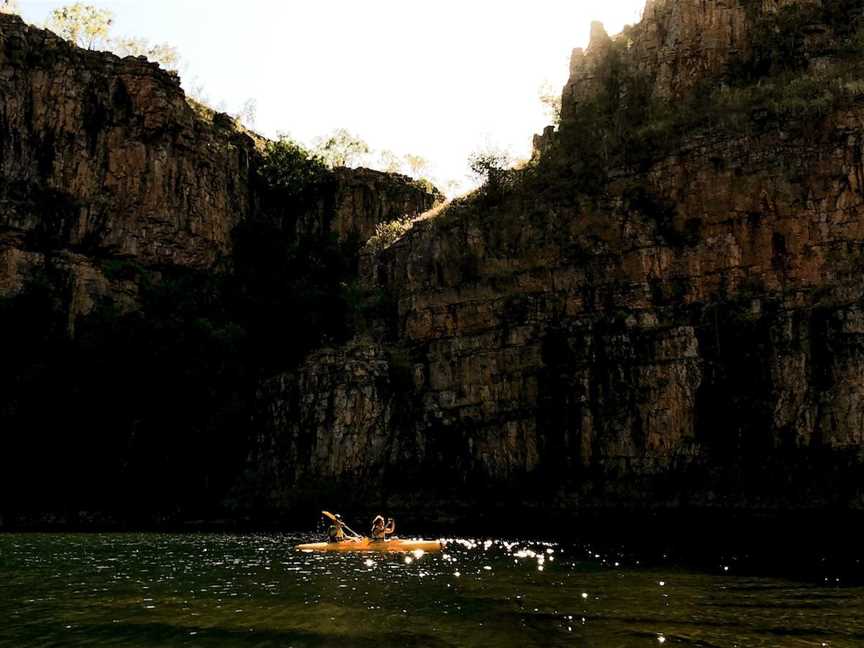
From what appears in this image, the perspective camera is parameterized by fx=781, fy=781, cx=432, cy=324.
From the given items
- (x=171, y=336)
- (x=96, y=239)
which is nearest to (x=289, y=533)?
(x=171, y=336)

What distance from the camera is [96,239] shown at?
2341 inches

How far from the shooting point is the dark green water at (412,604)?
12906 millimetres

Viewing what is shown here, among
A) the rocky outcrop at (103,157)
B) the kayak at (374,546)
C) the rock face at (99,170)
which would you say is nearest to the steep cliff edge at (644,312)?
the kayak at (374,546)

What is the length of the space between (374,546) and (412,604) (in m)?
14.6

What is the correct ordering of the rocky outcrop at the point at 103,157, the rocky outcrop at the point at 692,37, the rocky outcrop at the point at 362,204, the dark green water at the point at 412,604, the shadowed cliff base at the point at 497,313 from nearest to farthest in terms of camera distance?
the dark green water at the point at 412,604 < the shadowed cliff base at the point at 497,313 < the rocky outcrop at the point at 692,37 < the rocky outcrop at the point at 103,157 < the rocky outcrop at the point at 362,204

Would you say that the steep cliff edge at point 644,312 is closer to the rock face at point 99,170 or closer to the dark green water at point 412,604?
the dark green water at point 412,604

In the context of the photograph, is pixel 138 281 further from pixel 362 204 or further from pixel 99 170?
pixel 362 204

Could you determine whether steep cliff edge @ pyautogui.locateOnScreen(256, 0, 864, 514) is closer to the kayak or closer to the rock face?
the kayak

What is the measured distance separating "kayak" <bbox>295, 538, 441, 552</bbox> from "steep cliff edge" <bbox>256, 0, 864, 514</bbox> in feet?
47.4

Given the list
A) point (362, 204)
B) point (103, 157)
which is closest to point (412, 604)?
point (103, 157)

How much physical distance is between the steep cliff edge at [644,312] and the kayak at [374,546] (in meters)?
14.4

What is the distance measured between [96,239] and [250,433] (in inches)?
794

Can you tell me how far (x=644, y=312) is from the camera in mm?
43406

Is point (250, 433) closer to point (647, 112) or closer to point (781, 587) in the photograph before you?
point (647, 112)
